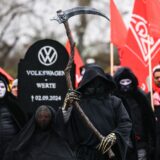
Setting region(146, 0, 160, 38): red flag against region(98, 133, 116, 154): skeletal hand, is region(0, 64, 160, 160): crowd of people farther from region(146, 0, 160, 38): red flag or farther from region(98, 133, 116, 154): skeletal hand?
region(146, 0, 160, 38): red flag

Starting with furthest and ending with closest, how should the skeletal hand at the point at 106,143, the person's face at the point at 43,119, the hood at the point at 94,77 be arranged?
1. the person's face at the point at 43,119
2. the hood at the point at 94,77
3. the skeletal hand at the point at 106,143

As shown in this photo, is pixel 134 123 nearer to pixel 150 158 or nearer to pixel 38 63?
pixel 150 158

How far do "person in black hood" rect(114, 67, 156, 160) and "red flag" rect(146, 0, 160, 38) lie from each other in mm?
1234

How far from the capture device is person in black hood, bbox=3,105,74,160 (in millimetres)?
10531

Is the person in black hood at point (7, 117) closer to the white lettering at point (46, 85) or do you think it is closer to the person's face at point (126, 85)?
the white lettering at point (46, 85)

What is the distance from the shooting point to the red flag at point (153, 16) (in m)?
12.9

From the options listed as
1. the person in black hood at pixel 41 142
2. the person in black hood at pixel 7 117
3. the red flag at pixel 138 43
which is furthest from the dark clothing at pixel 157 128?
the person in black hood at pixel 7 117

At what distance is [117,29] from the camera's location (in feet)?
48.9

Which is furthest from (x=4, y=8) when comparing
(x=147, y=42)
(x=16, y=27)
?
(x=147, y=42)

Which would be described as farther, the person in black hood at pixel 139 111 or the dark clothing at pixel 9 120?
the person in black hood at pixel 139 111

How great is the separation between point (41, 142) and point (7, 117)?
760 mm

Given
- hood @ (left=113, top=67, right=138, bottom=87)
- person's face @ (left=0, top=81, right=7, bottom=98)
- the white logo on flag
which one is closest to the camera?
person's face @ (left=0, top=81, right=7, bottom=98)

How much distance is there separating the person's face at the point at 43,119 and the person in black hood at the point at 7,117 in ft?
2.00

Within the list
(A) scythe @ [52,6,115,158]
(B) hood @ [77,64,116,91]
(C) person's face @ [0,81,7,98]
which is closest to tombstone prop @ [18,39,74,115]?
(C) person's face @ [0,81,7,98]
